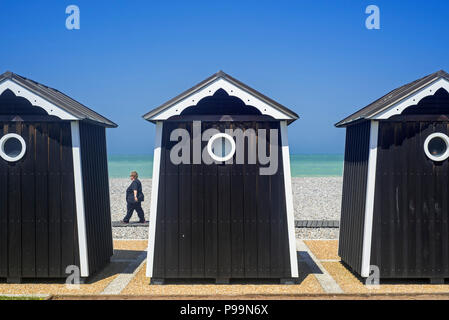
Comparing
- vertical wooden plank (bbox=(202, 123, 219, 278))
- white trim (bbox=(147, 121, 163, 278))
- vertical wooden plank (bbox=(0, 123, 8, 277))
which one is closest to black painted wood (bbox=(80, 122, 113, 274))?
white trim (bbox=(147, 121, 163, 278))

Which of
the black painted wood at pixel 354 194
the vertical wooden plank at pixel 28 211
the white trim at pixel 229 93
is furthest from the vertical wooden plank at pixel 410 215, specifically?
the vertical wooden plank at pixel 28 211

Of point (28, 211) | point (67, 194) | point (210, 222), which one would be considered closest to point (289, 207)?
point (210, 222)

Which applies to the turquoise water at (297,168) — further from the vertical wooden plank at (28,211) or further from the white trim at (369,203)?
the vertical wooden plank at (28,211)

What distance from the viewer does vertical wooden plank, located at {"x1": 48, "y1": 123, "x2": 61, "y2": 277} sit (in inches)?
330

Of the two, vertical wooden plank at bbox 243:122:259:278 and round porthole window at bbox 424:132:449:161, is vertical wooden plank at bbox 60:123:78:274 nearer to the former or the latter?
vertical wooden plank at bbox 243:122:259:278

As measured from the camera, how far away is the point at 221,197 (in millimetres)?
8484

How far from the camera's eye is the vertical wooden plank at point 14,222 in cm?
845

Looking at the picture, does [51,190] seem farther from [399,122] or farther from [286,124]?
[399,122]

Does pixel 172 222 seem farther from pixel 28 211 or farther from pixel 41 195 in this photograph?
pixel 28 211

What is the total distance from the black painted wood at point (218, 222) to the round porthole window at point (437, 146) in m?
3.05

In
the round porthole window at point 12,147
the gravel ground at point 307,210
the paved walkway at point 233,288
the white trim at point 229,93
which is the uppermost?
A: the white trim at point 229,93

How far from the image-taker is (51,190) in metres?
8.43

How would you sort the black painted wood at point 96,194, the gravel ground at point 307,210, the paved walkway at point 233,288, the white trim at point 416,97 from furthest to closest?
the gravel ground at point 307,210 < the black painted wood at point 96,194 < the white trim at point 416,97 < the paved walkway at point 233,288

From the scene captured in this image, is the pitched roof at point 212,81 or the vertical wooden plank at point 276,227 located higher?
the pitched roof at point 212,81
